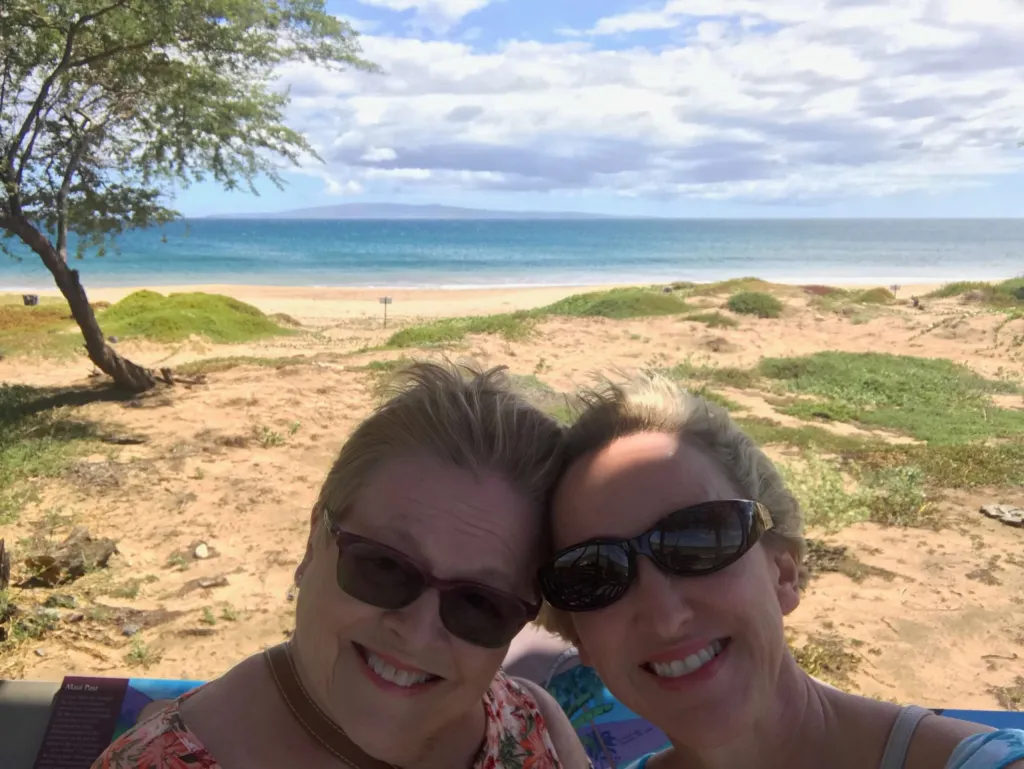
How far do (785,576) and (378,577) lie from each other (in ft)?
2.56

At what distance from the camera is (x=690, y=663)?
1.35 meters

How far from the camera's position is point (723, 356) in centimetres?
1329

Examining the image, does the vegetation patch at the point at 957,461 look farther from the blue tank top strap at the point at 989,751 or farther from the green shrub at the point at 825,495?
the blue tank top strap at the point at 989,751

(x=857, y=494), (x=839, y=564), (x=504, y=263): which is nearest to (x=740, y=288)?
(x=857, y=494)

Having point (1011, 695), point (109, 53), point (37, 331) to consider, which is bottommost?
point (1011, 695)

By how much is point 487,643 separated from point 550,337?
1293 centimetres

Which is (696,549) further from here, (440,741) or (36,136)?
(36,136)

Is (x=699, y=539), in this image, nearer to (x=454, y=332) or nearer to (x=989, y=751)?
(x=989, y=751)

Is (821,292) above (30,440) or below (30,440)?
above

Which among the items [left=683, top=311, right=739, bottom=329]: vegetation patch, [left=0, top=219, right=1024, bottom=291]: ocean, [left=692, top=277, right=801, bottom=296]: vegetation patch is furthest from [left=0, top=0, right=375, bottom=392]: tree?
[left=0, top=219, right=1024, bottom=291]: ocean

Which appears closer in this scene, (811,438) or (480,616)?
(480,616)

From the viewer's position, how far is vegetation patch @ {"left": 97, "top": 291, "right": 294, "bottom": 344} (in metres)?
15.4

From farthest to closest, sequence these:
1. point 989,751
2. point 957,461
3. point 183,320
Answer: point 183,320
point 957,461
point 989,751

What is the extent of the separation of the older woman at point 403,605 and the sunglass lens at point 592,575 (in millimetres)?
105
